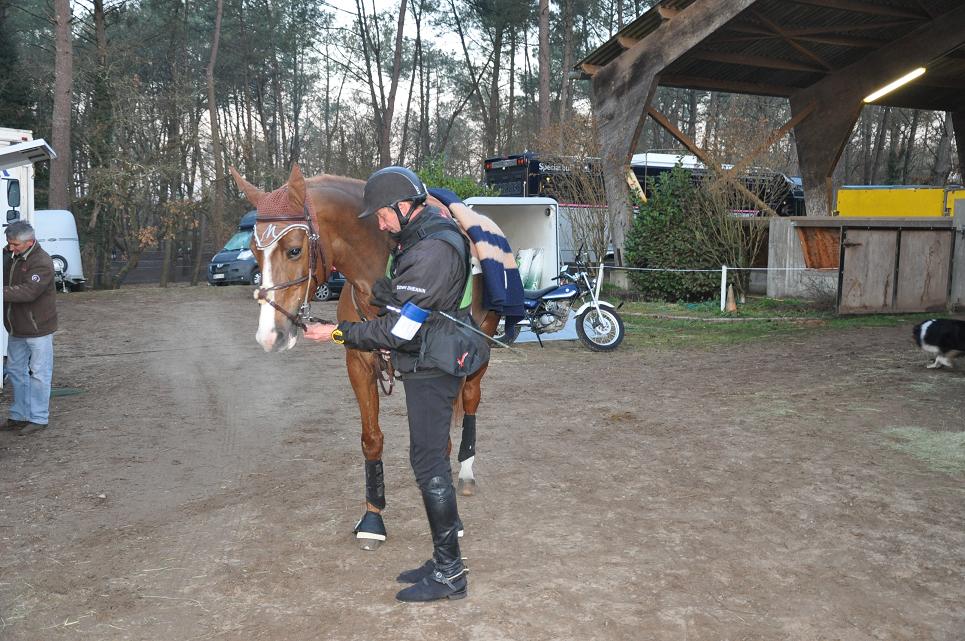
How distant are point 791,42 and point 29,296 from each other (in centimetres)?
1511

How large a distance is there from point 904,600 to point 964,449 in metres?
2.81

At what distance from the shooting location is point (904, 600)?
3.29 metres

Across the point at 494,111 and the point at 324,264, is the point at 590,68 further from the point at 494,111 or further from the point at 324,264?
the point at 494,111

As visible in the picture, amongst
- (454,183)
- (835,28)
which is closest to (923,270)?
(835,28)

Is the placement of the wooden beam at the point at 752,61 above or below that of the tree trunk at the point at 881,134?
below

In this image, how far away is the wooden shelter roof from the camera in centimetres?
1510

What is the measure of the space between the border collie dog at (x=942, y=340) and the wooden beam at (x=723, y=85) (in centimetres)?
987

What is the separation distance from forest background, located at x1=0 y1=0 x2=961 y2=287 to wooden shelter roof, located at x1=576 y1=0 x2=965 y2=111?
1236 mm

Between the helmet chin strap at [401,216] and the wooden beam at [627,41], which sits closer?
the helmet chin strap at [401,216]

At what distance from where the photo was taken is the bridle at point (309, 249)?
337 centimetres

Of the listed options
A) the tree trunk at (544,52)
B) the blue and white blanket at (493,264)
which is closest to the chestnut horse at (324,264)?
the blue and white blanket at (493,264)

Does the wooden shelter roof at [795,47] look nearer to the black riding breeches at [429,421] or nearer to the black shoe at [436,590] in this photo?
the black riding breeches at [429,421]

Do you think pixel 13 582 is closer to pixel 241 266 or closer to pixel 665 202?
pixel 665 202

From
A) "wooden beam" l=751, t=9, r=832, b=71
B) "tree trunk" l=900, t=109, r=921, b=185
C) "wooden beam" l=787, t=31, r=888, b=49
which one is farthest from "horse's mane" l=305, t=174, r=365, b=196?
"tree trunk" l=900, t=109, r=921, b=185
